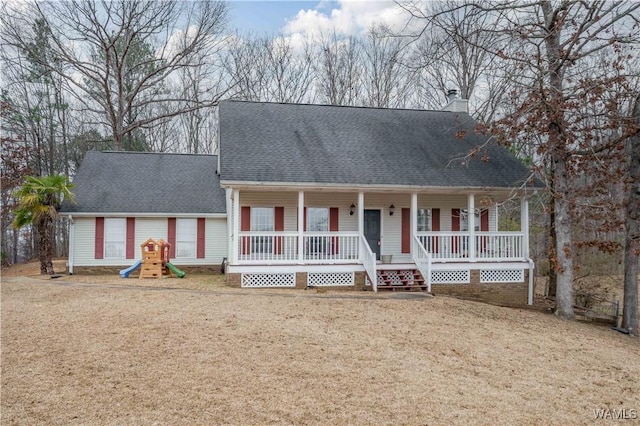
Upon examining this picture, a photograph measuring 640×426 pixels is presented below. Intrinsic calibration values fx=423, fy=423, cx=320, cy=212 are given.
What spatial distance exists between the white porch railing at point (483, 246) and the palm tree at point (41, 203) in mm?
12342

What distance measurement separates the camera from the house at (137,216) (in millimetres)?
15820

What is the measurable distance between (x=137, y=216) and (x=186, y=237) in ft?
6.43

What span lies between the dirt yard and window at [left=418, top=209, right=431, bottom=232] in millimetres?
5573

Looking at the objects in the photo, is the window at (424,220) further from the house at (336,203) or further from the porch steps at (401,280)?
the porch steps at (401,280)

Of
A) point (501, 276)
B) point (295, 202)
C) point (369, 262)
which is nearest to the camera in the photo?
point (369, 262)

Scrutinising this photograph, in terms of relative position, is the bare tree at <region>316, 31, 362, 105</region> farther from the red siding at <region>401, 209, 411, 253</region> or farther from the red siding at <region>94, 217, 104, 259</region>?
the red siding at <region>94, 217, 104, 259</region>

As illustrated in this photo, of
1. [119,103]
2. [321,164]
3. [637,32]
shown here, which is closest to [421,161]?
[321,164]

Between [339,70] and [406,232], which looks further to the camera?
[339,70]

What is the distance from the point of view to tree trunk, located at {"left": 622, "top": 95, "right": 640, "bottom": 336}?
10641 millimetres

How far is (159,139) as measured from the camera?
30.5m

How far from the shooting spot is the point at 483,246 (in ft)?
46.5

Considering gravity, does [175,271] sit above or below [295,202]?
below

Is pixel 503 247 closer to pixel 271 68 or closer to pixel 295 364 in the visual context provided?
pixel 295 364

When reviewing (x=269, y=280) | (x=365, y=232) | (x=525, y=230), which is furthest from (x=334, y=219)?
(x=525, y=230)
